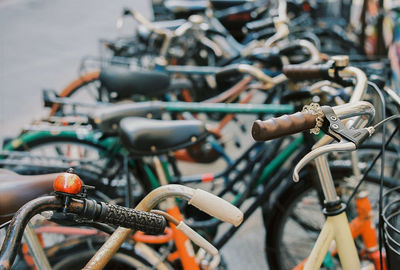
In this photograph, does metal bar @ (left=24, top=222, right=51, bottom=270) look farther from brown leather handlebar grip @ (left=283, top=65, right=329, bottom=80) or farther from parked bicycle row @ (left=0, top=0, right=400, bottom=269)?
brown leather handlebar grip @ (left=283, top=65, right=329, bottom=80)

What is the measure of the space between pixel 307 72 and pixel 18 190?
123cm

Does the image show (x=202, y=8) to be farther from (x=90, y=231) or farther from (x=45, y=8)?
(x=45, y=8)

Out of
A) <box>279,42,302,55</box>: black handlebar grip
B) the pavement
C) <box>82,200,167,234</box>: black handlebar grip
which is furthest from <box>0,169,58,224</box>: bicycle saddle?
the pavement

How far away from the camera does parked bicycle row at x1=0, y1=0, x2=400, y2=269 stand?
3.99ft

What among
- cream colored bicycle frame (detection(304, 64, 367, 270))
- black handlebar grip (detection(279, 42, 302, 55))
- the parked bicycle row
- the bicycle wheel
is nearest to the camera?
the parked bicycle row

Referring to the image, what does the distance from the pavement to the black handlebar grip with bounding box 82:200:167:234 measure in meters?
2.00

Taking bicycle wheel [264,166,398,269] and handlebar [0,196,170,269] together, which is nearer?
handlebar [0,196,170,269]

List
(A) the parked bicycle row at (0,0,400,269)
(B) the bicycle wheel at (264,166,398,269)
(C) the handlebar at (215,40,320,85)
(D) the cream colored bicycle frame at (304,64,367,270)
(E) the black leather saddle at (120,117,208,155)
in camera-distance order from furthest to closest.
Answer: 1. (C) the handlebar at (215,40,320,85)
2. (B) the bicycle wheel at (264,166,398,269)
3. (E) the black leather saddle at (120,117,208,155)
4. (D) the cream colored bicycle frame at (304,64,367,270)
5. (A) the parked bicycle row at (0,0,400,269)

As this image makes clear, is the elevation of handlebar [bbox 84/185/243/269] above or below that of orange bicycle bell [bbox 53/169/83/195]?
below

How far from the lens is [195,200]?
1.27 m

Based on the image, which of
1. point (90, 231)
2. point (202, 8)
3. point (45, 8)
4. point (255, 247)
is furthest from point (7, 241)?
point (45, 8)

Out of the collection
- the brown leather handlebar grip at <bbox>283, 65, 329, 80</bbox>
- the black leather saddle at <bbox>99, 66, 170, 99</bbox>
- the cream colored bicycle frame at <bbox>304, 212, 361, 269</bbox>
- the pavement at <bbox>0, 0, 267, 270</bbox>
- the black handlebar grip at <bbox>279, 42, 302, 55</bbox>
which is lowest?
the pavement at <bbox>0, 0, 267, 270</bbox>

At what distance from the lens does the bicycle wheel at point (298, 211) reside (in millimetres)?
2281

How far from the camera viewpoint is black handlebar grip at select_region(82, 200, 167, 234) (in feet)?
3.54
